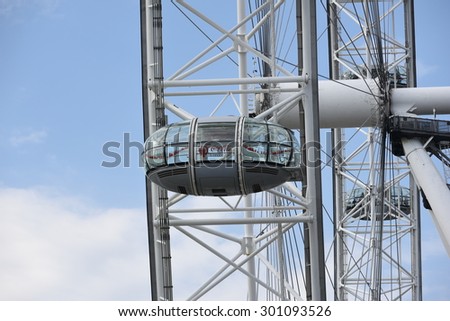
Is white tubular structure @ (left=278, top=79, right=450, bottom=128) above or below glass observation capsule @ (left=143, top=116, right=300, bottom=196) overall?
above

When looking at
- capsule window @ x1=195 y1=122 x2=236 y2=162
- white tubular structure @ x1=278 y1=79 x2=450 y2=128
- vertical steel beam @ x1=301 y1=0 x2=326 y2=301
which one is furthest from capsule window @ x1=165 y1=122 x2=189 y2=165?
white tubular structure @ x1=278 y1=79 x2=450 y2=128

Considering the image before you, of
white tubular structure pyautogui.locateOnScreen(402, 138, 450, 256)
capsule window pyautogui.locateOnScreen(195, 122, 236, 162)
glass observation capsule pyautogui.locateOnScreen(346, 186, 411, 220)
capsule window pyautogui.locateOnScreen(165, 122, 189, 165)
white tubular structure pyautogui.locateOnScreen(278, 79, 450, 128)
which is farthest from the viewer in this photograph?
glass observation capsule pyautogui.locateOnScreen(346, 186, 411, 220)

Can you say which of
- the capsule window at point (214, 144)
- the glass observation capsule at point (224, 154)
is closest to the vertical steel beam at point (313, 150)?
the glass observation capsule at point (224, 154)

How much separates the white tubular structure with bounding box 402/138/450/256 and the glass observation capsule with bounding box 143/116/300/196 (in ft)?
19.7

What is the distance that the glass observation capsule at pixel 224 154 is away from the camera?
3334cm

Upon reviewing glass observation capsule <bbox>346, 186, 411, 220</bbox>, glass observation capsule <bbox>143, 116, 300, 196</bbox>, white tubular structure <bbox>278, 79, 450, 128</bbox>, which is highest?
white tubular structure <bbox>278, 79, 450, 128</bbox>

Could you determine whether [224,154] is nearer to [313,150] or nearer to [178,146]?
[178,146]

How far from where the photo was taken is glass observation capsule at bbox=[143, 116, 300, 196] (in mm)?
33344

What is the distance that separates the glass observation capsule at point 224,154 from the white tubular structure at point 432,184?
19.7ft

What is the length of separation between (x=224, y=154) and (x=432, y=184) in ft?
25.6

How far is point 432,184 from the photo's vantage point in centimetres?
3903

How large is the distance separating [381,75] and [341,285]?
18346 millimetres

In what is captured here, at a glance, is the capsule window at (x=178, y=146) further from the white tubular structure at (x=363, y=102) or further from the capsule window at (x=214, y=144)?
the white tubular structure at (x=363, y=102)

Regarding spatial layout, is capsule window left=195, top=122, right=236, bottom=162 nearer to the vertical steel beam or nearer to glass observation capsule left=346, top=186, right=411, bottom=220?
the vertical steel beam
